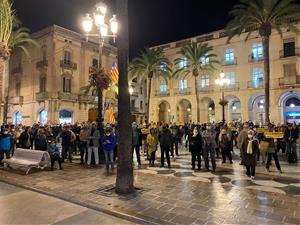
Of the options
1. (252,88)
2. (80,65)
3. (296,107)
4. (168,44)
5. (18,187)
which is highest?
(168,44)

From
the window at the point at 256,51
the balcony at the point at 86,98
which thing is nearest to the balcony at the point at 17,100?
the balcony at the point at 86,98

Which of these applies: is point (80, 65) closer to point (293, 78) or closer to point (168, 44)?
point (168, 44)

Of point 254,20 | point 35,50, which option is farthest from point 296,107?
point 35,50

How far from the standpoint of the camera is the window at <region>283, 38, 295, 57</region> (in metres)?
32.4

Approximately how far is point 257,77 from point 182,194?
32283 millimetres

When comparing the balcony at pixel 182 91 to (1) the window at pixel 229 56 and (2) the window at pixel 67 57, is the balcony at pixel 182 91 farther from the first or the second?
(2) the window at pixel 67 57

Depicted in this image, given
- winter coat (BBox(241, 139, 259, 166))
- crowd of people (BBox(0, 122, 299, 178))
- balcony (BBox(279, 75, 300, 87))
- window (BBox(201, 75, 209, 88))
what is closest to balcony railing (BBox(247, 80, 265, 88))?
balcony (BBox(279, 75, 300, 87))

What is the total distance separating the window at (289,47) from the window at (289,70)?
4.19ft

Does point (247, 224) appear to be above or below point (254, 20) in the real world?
below

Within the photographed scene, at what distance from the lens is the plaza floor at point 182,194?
17.7 ft

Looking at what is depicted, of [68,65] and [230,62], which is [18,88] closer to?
[68,65]

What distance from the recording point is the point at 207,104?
134 feet

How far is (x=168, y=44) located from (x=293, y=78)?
774 inches

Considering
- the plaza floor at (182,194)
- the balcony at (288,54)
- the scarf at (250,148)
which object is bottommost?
the plaza floor at (182,194)
